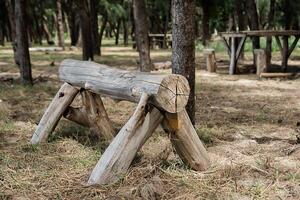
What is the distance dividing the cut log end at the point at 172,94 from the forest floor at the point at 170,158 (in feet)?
2.17

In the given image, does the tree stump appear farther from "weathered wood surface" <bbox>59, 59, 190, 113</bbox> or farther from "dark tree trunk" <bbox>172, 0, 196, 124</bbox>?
"dark tree trunk" <bbox>172, 0, 196, 124</bbox>

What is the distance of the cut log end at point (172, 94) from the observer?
4.19 metres

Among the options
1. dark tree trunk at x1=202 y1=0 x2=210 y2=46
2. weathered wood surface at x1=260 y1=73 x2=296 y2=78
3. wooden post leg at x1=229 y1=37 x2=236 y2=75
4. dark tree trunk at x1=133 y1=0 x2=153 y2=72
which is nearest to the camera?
dark tree trunk at x1=133 y1=0 x2=153 y2=72

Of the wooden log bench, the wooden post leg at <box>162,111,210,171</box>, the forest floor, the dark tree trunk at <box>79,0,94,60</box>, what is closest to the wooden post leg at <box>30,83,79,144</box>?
the forest floor

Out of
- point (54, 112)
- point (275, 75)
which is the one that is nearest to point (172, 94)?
point (54, 112)

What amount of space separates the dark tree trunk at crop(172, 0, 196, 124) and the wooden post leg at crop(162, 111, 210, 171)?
1057 mm

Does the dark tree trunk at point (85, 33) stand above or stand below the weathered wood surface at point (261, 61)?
above

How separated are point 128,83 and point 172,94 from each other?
651 mm

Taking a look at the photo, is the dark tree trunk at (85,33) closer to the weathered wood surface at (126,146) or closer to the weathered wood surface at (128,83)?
the weathered wood surface at (128,83)

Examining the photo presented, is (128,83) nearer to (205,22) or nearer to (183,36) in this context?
(183,36)

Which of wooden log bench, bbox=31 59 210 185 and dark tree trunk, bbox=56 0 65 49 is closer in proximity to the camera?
wooden log bench, bbox=31 59 210 185

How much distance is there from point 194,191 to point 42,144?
243 cm

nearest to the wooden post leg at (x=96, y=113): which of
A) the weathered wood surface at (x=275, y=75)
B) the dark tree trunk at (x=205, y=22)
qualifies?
the weathered wood surface at (x=275, y=75)

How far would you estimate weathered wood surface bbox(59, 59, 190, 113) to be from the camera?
13.8 ft
